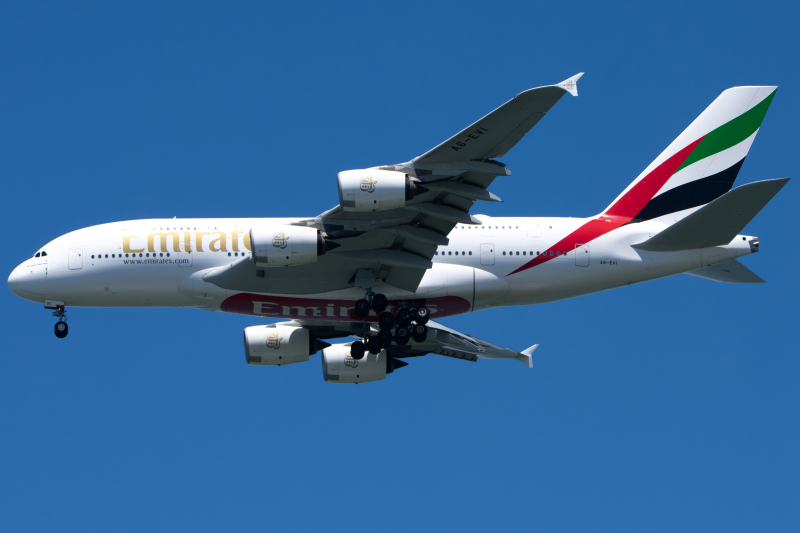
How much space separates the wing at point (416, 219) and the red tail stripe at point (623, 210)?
4146 millimetres

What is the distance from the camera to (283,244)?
24312 mm

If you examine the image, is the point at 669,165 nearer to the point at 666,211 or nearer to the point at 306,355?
the point at 666,211

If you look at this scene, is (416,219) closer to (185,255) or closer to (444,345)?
(185,255)

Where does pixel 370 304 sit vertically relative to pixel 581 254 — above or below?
below

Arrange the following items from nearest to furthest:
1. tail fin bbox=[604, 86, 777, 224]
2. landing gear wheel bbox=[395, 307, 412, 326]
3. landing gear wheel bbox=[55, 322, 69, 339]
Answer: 1. landing gear wheel bbox=[395, 307, 412, 326]
2. landing gear wheel bbox=[55, 322, 69, 339]
3. tail fin bbox=[604, 86, 777, 224]

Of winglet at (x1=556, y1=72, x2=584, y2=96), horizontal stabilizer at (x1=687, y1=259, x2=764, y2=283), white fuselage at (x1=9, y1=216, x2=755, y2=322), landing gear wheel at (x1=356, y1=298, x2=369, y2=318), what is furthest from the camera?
horizontal stabilizer at (x1=687, y1=259, x2=764, y2=283)

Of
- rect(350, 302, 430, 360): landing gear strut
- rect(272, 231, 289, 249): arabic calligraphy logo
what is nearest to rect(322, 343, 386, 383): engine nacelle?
rect(350, 302, 430, 360): landing gear strut

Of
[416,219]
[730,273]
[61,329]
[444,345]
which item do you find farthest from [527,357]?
[61,329]

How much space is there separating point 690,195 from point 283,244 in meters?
14.2

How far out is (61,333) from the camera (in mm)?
28734

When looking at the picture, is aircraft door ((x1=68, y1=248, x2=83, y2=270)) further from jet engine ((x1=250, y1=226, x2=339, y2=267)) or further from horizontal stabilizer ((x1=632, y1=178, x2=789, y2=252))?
horizontal stabilizer ((x1=632, y1=178, x2=789, y2=252))

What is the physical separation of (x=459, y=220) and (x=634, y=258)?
7339 millimetres

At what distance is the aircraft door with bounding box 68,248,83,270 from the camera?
90.5ft

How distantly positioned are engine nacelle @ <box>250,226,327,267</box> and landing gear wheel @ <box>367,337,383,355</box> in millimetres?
4870
